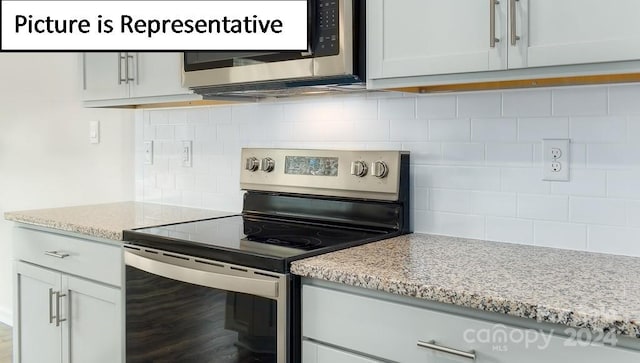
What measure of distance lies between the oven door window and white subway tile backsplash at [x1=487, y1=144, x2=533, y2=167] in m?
0.78

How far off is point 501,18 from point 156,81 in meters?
1.35

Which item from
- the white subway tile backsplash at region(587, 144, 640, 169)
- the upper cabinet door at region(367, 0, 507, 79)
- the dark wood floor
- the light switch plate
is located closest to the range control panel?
the upper cabinet door at region(367, 0, 507, 79)

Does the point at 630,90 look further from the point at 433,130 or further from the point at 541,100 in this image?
the point at 433,130

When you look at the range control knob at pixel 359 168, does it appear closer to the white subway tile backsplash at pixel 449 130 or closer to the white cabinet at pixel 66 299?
the white subway tile backsplash at pixel 449 130

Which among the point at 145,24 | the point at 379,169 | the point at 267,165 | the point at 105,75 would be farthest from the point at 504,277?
the point at 105,75

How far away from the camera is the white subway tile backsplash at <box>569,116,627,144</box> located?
151 centimetres

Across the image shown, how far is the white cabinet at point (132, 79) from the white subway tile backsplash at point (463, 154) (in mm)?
925

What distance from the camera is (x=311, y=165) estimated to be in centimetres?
203

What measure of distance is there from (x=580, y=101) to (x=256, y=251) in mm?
948

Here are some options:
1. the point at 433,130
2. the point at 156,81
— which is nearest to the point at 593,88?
the point at 433,130

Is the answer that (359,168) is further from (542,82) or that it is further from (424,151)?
(542,82)

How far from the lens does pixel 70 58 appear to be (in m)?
3.21

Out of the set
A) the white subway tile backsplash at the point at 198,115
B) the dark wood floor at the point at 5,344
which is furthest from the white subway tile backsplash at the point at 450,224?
the dark wood floor at the point at 5,344

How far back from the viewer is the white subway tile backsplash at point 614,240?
150cm
